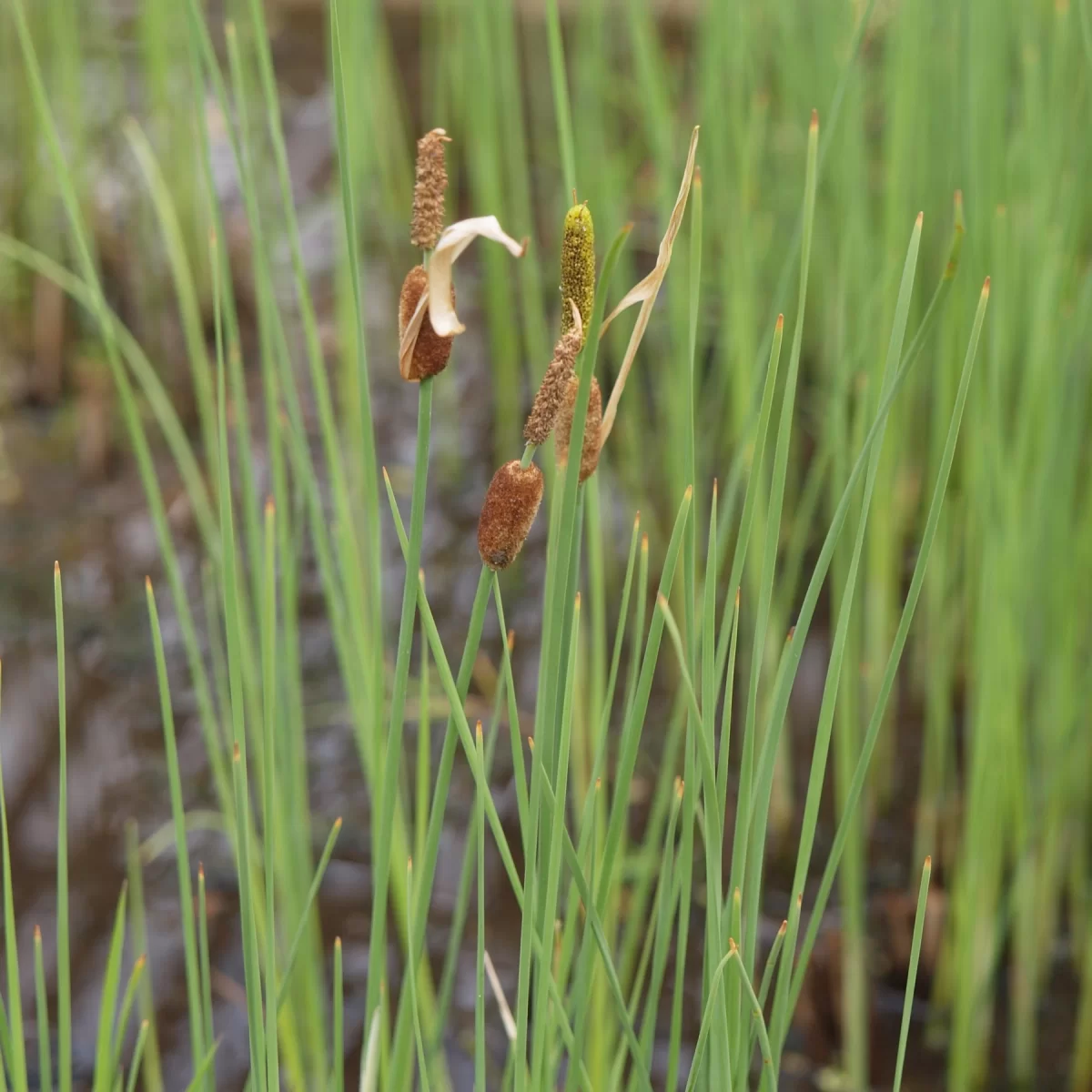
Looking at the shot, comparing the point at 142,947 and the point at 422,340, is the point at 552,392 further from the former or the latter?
the point at 142,947

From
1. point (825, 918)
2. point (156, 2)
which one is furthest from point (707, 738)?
point (156, 2)

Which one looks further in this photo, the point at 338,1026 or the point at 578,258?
the point at 338,1026

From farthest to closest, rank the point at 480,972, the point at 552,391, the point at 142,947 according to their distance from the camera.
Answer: the point at 142,947 < the point at 480,972 < the point at 552,391

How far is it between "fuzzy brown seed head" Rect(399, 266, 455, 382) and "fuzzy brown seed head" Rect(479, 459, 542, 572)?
0.14ft

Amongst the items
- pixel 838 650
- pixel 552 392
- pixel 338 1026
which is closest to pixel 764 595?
pixel 838 650

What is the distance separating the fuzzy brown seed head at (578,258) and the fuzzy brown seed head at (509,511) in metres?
0.05

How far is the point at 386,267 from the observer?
201 centimetres

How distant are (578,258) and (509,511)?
0.30ft

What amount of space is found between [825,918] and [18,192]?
1676 mm

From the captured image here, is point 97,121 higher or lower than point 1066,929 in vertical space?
higher

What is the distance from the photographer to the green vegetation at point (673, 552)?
0.49 m

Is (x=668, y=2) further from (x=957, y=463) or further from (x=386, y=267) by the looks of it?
(x=957, y=463)

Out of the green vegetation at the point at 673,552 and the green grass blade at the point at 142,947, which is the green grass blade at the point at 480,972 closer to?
the green vegetation at the point at 673,552

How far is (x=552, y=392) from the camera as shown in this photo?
380 millimetres
